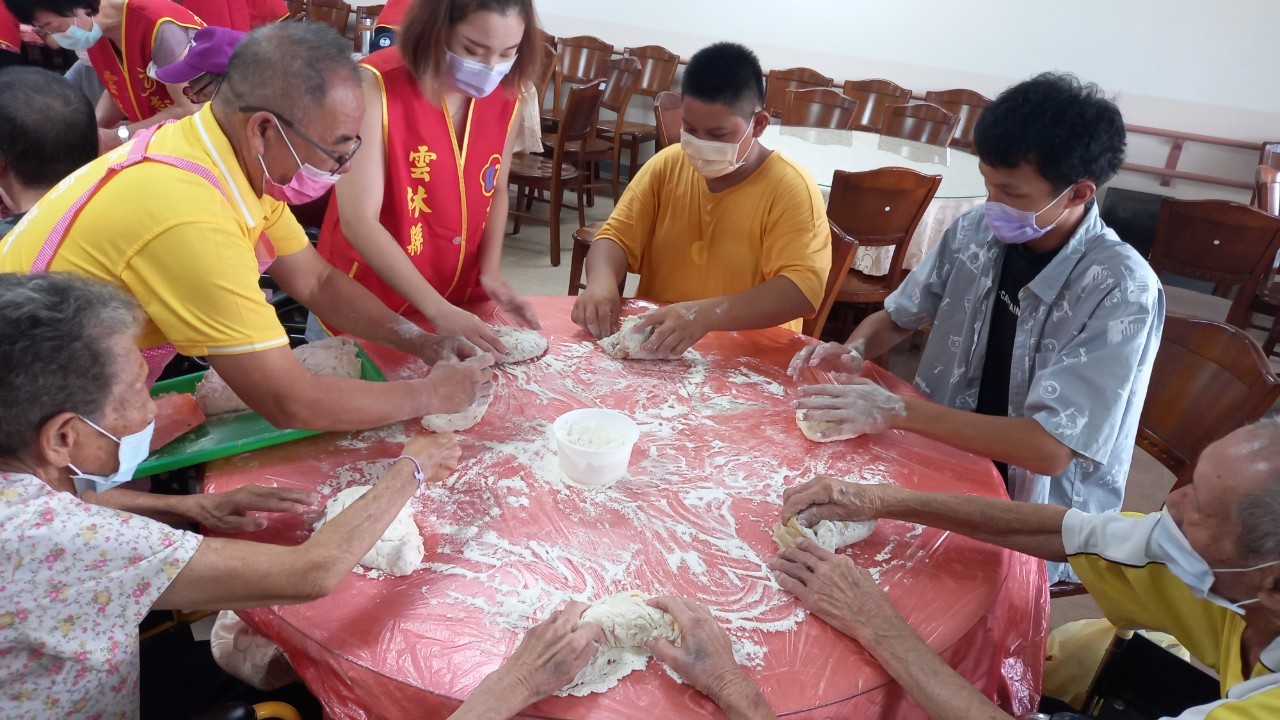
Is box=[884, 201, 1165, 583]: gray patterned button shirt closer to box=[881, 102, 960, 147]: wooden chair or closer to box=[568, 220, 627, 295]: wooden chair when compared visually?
box=[568, 220, 627, 295]: wooden chair

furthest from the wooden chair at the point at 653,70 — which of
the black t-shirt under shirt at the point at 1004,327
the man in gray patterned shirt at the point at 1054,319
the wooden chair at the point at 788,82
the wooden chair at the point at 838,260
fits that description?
the man in gray patterned shirt at the point at 1054,319

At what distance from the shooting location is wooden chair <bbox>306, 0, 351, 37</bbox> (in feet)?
25.0

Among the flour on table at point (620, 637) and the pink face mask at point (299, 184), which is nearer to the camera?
the flour on table at point (620, 637)

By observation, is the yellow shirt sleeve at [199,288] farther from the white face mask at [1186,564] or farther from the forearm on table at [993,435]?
the white face mask at [1186,564]

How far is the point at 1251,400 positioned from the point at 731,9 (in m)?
6.31

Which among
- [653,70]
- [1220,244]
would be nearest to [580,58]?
[653,70]

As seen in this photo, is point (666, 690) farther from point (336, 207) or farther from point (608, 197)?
point (608, 197)

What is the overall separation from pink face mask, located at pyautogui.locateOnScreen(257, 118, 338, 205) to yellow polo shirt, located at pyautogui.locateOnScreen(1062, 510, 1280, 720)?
150 centimetres

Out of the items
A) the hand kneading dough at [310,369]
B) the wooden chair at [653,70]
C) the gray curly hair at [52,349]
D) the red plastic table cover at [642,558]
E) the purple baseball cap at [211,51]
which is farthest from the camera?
the wooden chair at [653,70]

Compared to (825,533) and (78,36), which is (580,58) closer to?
(78,36)

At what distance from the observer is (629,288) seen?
5.21m

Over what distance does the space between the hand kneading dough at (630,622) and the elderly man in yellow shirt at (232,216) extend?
1.99ft

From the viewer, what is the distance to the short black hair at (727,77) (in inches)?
76.8

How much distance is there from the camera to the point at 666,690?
103cm
